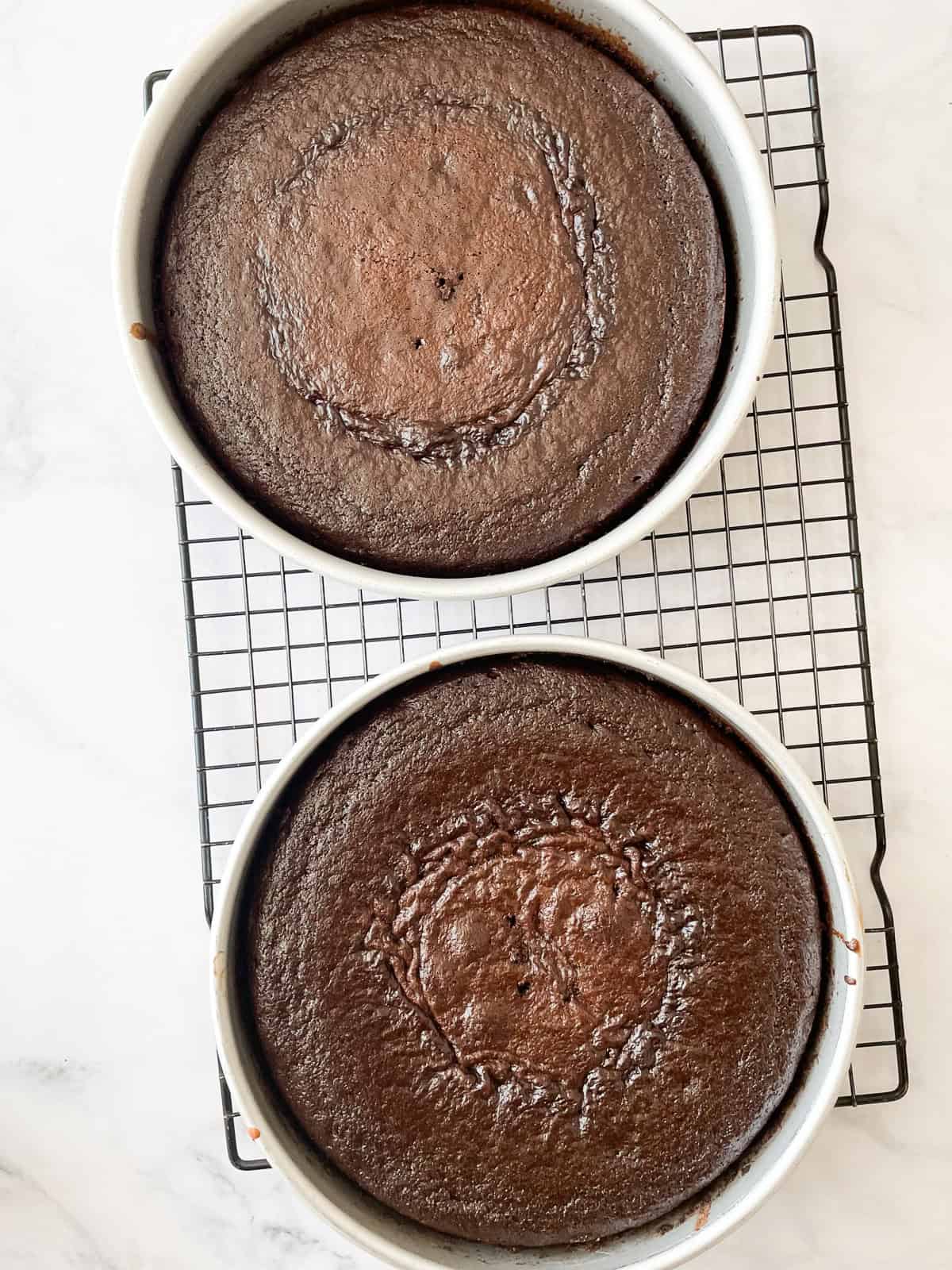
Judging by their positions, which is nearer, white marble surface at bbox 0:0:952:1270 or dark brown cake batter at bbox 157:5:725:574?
dark brown cake batter at bbox 157:5:725:574

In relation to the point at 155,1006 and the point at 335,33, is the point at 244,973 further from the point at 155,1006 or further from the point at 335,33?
the point at 335,33

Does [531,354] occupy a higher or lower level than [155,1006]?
higher

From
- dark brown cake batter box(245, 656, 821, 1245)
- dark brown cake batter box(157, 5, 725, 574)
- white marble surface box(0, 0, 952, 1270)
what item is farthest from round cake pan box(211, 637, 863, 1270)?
white marble surface box(0, 0, 952, 1270)

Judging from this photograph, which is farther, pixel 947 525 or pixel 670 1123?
pixel 947 525

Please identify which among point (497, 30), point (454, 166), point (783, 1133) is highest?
point (497, 30)

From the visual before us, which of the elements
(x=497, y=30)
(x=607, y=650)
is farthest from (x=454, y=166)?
(x=607, y=650)

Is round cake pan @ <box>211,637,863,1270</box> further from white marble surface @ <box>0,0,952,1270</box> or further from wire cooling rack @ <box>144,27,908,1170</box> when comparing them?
white marble surface @ <box>0,0,952,1270</box>

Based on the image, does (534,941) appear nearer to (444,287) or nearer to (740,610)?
(740,610)
